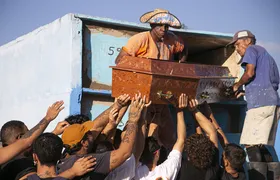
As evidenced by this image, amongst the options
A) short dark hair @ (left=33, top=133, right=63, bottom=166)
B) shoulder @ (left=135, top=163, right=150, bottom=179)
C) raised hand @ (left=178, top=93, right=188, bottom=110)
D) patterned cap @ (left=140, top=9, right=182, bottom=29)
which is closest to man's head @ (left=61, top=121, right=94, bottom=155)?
short dark hair @ (left=33, top=133, right=63, bottom=166)

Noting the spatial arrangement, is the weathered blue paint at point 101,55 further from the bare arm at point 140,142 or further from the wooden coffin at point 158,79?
the bare arm at point 140,142

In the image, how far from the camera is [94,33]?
6.32 meters

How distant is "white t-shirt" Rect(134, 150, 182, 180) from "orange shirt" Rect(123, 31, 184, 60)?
1474 millimetres

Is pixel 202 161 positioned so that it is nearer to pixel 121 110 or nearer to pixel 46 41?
pixel 121 110

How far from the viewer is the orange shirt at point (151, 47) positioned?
5.79m

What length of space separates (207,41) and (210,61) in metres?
0.53

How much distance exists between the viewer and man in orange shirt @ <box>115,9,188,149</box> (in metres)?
5.70

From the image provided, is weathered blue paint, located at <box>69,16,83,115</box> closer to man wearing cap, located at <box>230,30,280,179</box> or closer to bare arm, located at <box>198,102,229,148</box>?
bare arm, located at <box>198,102,229,148</box>

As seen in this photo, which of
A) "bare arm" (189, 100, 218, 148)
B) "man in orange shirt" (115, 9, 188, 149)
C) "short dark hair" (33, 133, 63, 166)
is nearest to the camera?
"short dark hair" (33, 133, 63, 166)

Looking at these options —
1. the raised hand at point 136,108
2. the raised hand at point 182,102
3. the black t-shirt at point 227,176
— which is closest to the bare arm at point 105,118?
the raised hand at point 136,108

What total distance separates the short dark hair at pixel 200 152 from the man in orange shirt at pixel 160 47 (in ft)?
4.08

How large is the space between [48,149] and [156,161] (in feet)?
4.48

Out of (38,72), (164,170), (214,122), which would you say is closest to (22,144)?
(164,170)

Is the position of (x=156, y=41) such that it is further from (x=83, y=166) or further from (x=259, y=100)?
(x=83, y=166)
